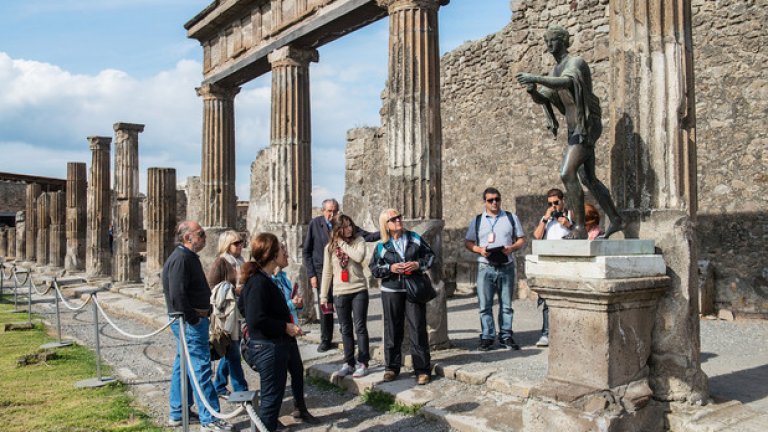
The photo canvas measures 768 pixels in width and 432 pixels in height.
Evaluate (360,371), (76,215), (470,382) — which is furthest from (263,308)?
(76,215)

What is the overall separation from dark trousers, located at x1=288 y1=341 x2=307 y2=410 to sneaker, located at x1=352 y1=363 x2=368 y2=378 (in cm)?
100

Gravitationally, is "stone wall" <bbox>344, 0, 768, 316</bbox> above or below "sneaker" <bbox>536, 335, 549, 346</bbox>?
above

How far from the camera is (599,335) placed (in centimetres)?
414

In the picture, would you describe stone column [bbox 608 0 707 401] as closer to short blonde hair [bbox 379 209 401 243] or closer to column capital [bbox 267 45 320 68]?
short blonde hair [bbox 379 209 401 243]

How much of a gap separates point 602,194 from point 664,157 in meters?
0.51

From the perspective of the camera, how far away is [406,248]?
229 inches

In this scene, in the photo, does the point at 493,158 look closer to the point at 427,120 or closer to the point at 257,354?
the point at 427,120

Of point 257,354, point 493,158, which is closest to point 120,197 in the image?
point 493,158

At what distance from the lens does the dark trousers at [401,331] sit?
5.73m

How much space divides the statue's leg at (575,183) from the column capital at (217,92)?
8.82 m

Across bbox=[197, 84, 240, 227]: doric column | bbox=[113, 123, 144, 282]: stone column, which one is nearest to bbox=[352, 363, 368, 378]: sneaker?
bbox=[197, 84, 240, 227]: doric column

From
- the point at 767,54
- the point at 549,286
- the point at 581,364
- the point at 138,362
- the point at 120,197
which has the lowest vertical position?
the point at 138,362

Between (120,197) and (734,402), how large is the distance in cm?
1577

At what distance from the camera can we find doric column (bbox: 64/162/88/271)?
66.3ft
